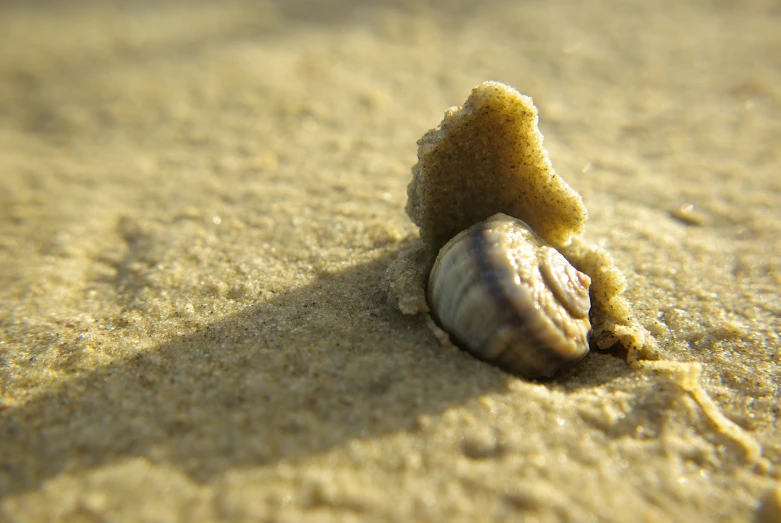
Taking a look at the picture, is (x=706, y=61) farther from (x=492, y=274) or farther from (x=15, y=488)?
(x=15, y=488)

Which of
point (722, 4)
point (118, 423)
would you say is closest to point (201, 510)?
point (118, 423)

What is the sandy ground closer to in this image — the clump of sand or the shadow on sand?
the shadow on sand

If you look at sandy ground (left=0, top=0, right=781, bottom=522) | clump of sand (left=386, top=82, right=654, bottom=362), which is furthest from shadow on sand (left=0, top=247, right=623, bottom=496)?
clump of sand (left=386, top=82, right=654, bottom=362)

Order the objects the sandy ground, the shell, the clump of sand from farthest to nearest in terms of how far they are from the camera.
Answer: the clump of sand
the shell
the sandy ground

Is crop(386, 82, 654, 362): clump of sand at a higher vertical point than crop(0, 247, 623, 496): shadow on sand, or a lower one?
higher

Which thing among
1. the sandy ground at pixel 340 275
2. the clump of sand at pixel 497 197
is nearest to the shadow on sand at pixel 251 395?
the sandy ground at pixel 340 275

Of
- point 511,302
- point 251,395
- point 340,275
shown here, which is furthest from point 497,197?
point 251,395

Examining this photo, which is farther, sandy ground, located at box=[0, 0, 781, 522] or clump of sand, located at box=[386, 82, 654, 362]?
clump of sand, located at box=[386, 82, 654, 362]
